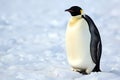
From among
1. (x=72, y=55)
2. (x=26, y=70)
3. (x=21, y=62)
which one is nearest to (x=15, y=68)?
(x=26, y=70)

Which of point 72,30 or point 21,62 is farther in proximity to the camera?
point 21,62

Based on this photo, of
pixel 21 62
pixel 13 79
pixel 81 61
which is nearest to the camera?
pixel 13 79

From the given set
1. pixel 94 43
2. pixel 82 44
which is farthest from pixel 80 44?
pixel 94 43

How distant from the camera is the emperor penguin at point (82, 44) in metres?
6.94

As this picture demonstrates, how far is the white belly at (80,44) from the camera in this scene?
22.7ft

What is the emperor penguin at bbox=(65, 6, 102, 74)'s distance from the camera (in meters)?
6.94

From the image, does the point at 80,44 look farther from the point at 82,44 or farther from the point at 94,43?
the point at 94,43

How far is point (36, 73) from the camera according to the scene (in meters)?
6.62

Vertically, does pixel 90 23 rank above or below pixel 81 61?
above

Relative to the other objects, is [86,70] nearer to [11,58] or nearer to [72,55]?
[72,55]

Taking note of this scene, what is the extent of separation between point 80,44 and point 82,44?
25 mm

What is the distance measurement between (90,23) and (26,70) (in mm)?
959

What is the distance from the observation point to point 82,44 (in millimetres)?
6930

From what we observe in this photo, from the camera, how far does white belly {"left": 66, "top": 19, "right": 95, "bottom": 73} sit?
693 cm
